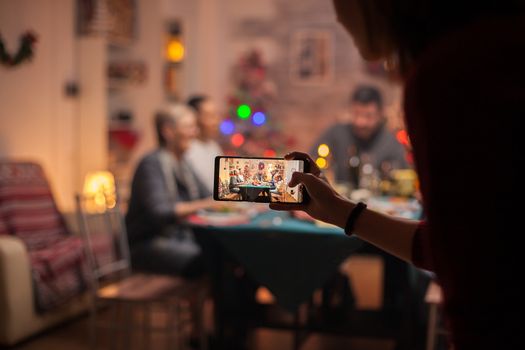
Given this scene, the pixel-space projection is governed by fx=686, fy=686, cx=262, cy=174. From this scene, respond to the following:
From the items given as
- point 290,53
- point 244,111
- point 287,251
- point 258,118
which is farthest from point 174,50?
point 287,251

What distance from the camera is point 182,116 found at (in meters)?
3.69

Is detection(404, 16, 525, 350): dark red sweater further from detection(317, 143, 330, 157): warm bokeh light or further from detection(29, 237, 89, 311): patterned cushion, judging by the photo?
detection(317, 143, 330, 157): warm bokeh light

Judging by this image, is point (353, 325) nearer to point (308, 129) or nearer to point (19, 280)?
point (19, 280)

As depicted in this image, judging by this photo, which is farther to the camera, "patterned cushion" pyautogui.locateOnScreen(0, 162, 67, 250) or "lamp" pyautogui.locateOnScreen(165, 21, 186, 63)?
"lamp" pyautogui.locateOnScreen(165, 21, 186, 63)

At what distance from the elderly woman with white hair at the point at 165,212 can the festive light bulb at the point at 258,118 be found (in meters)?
3.30

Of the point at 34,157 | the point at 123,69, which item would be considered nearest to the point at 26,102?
the point at 34,157

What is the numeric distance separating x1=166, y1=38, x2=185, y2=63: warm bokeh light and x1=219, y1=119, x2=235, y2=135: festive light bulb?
31.4 inches

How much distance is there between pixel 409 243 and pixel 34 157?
4284 millimetres

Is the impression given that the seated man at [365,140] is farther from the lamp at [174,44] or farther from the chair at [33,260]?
the lamp at [174,44]

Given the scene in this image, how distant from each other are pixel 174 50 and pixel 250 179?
5694 mm

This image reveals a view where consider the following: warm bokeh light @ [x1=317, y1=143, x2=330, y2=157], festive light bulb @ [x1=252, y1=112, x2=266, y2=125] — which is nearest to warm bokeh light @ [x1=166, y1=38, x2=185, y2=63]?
festive light bulb @ [x1=252, y1=112, x2=266, y2=125]

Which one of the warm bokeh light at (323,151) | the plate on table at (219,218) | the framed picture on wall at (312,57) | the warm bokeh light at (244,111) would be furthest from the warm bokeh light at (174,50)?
the plate on table at (219,218)

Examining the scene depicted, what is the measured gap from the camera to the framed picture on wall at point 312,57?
6961mm

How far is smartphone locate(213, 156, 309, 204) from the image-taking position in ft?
4.34
